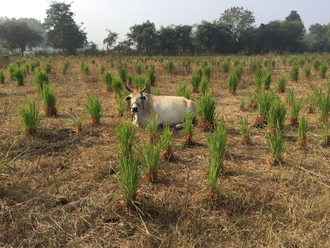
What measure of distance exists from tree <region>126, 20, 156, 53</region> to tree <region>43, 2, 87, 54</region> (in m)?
9.34

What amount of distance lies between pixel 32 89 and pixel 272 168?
7404mm

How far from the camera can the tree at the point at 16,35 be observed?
35562mm

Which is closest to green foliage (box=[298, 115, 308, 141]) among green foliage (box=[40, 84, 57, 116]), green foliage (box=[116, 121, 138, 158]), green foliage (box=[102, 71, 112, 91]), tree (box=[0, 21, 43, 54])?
green foliage (box=[116, 121, 138, 158])

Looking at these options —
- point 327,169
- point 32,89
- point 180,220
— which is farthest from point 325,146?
point 32,89

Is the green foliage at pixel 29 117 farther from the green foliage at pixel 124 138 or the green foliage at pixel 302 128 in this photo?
the green foliage at pixel 302 128

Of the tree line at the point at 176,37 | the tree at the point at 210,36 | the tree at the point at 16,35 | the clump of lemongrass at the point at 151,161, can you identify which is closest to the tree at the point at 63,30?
the tree line at the point at 176,37

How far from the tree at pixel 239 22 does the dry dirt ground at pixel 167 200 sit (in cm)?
3550

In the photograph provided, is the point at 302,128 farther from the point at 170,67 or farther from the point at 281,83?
the point at 170,67

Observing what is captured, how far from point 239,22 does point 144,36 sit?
22.7 m

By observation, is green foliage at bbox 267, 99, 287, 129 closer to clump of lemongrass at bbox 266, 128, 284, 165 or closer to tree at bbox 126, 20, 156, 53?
clump of lemongrass at bbox 266, 128, 284, 165

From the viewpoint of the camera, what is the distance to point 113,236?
177 cm

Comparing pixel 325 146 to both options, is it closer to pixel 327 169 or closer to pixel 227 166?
pixel 327 169

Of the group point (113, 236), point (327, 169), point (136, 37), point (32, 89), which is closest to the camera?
point (113, 236)

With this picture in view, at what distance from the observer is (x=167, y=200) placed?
6.96 feet
